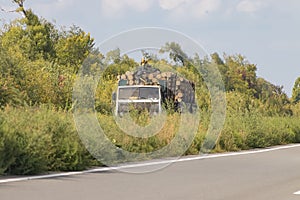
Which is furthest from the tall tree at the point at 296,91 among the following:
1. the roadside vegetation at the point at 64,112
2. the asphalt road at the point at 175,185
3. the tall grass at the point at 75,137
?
the asphalt road at the point at 175,185

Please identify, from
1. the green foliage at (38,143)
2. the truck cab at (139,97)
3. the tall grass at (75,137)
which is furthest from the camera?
the truck cab at (139,97)

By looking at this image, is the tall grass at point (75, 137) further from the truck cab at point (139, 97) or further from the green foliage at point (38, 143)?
the truck cab at point (139, 97)

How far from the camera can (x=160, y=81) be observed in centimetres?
2639

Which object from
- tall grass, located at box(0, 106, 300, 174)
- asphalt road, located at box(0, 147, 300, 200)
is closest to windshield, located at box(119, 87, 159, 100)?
tall grass, located at box(0, 106, 300, 174)

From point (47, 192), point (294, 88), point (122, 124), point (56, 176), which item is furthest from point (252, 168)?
point (294, 88)

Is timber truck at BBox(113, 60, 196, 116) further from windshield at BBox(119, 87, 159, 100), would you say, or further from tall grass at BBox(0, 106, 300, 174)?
tall grass at BBox(0, 106, 300, 174)

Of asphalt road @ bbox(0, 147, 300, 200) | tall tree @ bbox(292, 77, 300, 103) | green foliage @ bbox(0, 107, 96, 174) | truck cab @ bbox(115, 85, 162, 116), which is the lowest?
asphalt road @ bbox(0, 147, 300, 200)

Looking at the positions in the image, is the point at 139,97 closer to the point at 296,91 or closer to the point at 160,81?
the point at 160,81

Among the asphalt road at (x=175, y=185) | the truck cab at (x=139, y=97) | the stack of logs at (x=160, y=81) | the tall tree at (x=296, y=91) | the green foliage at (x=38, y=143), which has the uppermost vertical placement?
the tall tree at (x=296, y=91)

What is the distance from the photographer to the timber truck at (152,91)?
24.8 metres

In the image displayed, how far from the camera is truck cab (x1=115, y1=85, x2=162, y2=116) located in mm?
24438

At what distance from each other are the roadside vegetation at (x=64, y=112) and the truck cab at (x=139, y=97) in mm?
446

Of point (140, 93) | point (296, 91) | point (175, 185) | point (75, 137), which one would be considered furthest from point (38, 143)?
point (296, 91)

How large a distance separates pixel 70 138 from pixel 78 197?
484 centimetres
